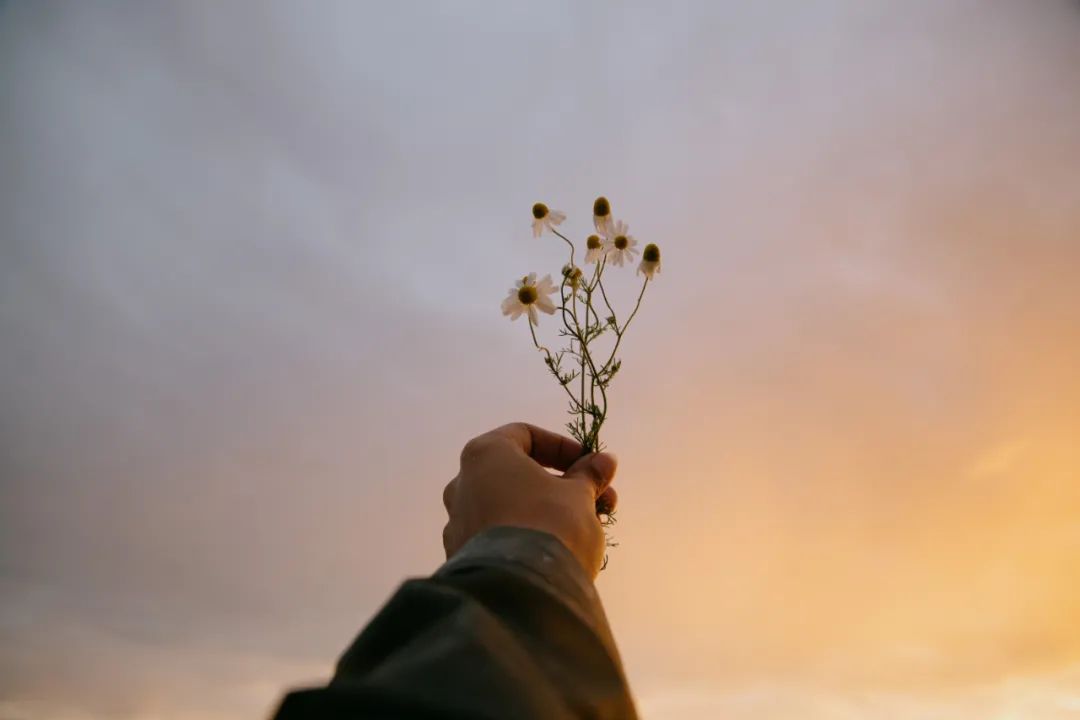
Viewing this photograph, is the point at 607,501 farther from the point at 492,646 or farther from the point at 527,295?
the point at 492,646

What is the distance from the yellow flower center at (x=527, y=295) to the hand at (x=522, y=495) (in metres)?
0.60

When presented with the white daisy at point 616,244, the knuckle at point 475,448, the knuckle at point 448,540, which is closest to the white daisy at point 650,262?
the white daisy at point 616,244

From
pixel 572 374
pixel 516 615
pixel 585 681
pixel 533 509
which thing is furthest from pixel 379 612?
pixel 572 374

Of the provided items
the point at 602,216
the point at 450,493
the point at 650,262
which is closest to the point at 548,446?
the point at 450,493

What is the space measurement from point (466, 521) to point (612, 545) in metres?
0.80

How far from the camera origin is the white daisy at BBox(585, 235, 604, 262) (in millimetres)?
2312

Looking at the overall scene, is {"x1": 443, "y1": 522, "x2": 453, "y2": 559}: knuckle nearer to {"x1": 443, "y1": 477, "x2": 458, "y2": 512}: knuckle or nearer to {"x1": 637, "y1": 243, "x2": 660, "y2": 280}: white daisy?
{"x1": 443, "y1": 477, "x2": 458, "y2": 512}: knuckle

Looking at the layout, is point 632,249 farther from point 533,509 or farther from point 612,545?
point 533,509

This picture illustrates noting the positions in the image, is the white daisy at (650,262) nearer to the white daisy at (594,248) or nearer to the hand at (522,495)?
the white daisy at (594,248)

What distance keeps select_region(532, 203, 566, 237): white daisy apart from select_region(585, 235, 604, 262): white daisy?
0.26 meters

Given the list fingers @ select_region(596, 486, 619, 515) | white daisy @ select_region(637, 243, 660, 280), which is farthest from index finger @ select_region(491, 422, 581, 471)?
white daisy @ select_region(637, 243, 660, 280)

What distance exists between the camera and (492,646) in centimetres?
72

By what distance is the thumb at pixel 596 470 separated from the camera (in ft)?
5.56

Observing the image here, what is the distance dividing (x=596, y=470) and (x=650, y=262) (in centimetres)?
97
